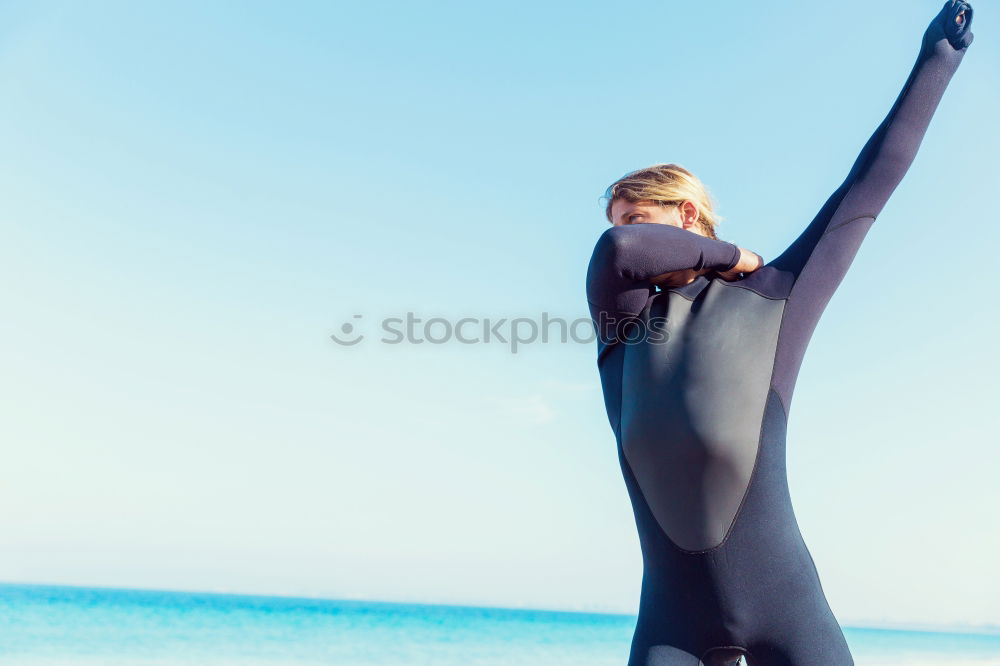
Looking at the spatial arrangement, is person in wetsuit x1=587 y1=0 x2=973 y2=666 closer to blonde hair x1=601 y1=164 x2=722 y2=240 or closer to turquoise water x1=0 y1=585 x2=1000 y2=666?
blonde hair x1=601 y1=164 x2=722 y2=240

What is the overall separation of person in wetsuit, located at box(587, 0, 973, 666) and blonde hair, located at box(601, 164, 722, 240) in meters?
0.24

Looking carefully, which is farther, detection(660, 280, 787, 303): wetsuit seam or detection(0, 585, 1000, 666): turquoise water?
detection(0, 585, 1000, 666): turquoise water

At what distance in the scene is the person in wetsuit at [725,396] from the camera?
5.00 ft

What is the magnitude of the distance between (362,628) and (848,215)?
23220 mm

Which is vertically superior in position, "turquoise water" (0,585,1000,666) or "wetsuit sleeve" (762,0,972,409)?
"wetsuit sleeve" (762,0,972,409)

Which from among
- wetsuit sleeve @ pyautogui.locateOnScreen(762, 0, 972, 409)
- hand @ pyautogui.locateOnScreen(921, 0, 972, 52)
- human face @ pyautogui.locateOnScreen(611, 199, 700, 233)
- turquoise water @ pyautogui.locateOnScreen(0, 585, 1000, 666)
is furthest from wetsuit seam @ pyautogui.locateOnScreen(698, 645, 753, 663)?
turquoise water @ pyautogui.locateOnScreen(0, 585, 1000, 666)

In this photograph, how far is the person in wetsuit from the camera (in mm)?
1524

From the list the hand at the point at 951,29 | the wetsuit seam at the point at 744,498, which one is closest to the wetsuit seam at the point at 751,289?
the wetsuit seam at the point at 744,498

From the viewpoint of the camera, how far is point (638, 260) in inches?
64.4

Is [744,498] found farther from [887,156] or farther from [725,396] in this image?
[887,156]

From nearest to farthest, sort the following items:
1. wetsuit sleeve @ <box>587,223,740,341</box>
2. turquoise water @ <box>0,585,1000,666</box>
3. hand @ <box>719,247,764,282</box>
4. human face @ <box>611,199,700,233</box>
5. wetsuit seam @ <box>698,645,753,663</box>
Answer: wetsuit seam @ <box>698,645,753,663</box> → wetsuit sleeve @ <box>587,223,740,341</box> → hand @ <box>719,247,764,282</box> → human face @ <box>611,199,700,233</box> → turquoise water @ <box>0,585,1000,666</box>

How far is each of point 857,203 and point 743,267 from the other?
25 centimetres

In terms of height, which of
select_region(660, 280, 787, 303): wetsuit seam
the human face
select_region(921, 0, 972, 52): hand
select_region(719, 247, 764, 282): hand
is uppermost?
select_region(921, 0, 972, 52): hand

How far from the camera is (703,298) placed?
1730mm
